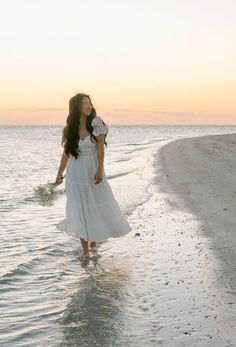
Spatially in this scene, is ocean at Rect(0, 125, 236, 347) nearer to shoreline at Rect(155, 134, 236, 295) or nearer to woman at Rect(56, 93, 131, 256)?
woman at Rect(56, 93, 131, 256)

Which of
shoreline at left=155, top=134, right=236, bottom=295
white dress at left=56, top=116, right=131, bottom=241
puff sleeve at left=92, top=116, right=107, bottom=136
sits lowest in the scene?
shoreline at left=155, top=134, right=236, bottom=295

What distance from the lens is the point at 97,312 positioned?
18.4ft

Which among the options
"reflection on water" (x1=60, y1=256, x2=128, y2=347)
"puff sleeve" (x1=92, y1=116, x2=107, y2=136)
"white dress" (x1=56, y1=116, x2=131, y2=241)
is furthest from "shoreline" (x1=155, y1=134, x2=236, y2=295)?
"puff sleeve" (x1=92, y1=116, x2=107, y2=136)

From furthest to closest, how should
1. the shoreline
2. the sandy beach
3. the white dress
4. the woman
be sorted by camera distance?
the white dress
the woman
the shoreline
the sandy beach

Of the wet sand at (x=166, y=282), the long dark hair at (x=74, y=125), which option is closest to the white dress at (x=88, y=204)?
the long dark hair at (x=74, y=125)

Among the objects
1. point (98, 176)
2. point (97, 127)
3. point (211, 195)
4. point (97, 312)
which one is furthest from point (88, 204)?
point (211, 195)

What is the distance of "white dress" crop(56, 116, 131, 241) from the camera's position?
7.95 meters

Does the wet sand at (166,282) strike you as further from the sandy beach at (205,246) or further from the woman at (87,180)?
the woman at (87,180)

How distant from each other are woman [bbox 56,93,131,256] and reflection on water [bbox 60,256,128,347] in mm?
907

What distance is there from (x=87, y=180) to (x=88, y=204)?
38 cm

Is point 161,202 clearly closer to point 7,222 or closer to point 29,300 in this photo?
point 7,222

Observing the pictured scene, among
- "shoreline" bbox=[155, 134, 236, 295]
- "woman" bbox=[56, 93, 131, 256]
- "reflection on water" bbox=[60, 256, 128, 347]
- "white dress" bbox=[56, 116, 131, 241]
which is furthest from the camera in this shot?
"white dress" bbox=[56, 116, 131, 241]

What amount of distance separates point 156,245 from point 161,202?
165 inches

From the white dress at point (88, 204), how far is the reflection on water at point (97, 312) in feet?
2.81
